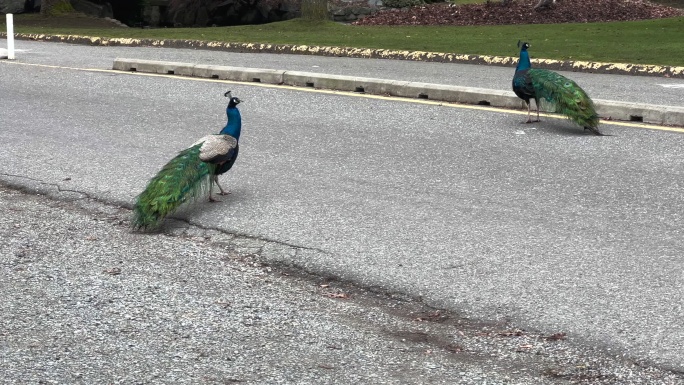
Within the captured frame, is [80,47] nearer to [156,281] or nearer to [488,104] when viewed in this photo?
[488,104]

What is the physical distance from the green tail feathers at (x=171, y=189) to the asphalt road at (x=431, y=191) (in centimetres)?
31

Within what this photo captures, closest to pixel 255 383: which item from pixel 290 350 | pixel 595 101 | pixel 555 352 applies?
pixel 290 350

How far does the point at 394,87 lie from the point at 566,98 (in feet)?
10.7

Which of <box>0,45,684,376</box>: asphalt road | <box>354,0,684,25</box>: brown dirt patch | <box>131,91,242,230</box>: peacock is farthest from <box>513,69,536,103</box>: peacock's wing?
<box>354,0,684,25</box>: brown dirt patch

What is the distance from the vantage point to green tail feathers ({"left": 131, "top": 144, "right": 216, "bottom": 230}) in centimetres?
770

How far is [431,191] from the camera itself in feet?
28.6

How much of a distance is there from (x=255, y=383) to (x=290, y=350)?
45 cm

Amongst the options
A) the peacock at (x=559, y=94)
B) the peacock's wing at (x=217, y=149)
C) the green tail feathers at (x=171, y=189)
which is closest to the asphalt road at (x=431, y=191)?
the peacock at (x=559, y=94)

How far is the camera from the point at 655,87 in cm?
1418

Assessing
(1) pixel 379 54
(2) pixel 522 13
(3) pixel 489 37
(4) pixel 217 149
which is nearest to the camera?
(4) pixel 217 149

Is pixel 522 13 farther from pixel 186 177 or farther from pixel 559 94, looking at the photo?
pixel 186 177

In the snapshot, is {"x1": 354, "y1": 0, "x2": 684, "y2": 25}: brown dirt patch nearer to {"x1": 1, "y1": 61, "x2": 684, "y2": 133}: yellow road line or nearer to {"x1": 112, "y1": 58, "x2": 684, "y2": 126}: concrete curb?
{"x1": 112, "y1": 58, "x2": 684, "y2": 126}: concrete curb

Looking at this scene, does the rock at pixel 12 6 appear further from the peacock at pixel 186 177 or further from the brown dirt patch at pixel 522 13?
the peacock at pixel 186 177

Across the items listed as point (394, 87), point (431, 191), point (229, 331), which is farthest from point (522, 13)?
point (229, 331)
